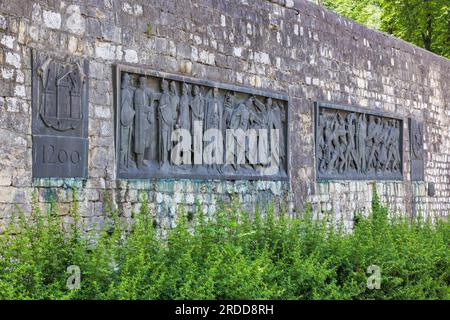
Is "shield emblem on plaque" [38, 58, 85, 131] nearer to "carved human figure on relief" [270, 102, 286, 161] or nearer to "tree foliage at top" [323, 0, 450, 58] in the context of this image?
"carved human figure on relief" [270, 102, 286, 161]

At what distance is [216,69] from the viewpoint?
9836 millimetres

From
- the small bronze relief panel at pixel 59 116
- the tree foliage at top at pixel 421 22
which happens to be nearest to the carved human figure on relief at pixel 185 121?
the small bronze relief panel at pixel 59 116

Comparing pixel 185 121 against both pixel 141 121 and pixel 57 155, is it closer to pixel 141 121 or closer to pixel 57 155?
pixel 141 121

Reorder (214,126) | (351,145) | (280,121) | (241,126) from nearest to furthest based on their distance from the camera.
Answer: (214,126) → (241,126) → (280,121) → (351,145)

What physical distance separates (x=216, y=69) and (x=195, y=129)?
0.96 m

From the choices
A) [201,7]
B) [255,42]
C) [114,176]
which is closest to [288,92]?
[255,42]

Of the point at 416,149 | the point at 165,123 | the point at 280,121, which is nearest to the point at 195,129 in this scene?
the point at 165,123

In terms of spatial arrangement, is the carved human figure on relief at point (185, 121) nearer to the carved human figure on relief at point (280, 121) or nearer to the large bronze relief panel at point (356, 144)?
the carved human figure on relief at point (280, 121)

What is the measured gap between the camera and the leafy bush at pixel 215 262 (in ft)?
18.9

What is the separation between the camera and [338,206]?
12484 mm

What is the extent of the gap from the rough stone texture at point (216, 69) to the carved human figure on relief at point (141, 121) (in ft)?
0.97
